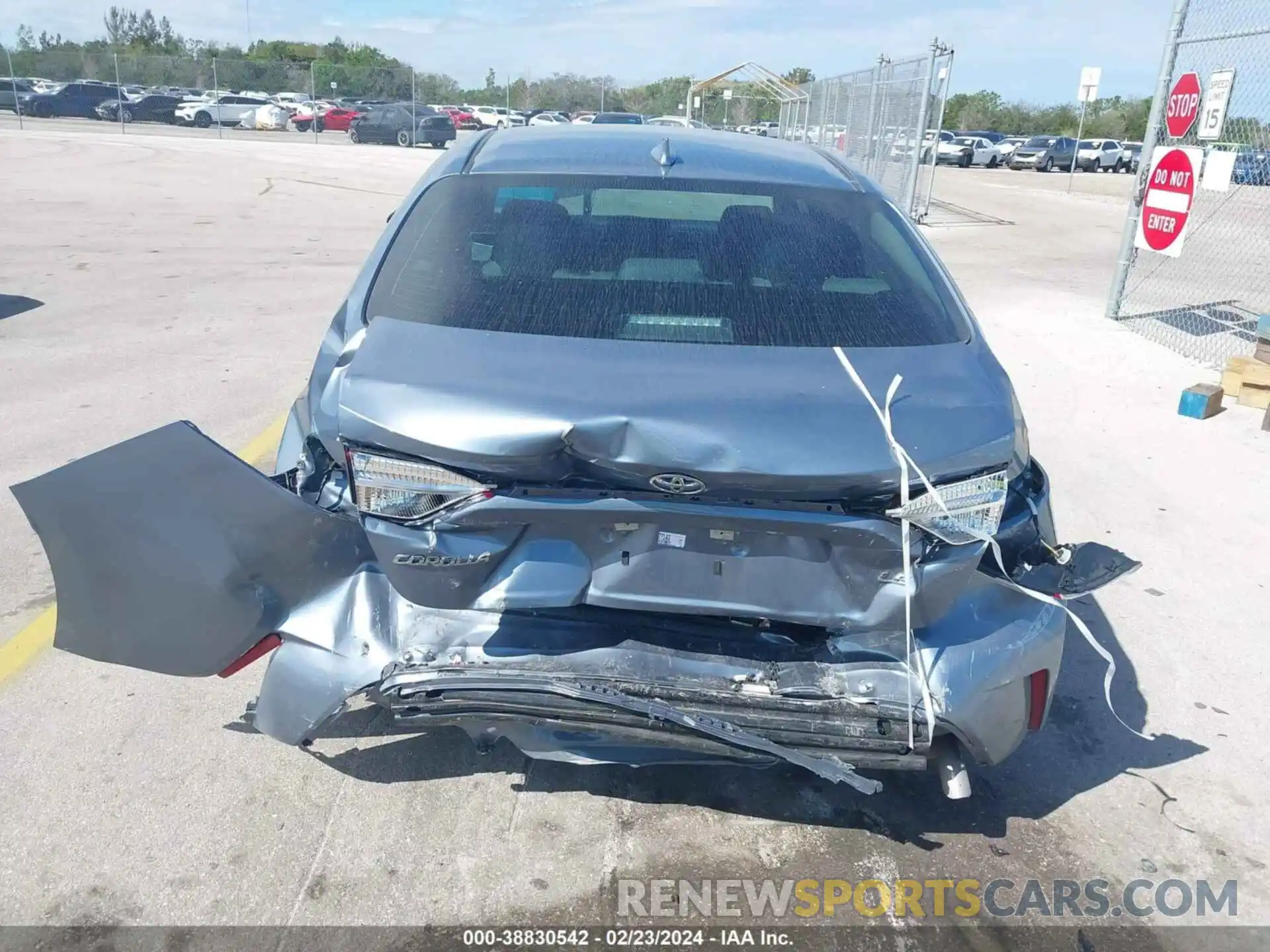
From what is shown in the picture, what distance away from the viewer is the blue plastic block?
686 cm

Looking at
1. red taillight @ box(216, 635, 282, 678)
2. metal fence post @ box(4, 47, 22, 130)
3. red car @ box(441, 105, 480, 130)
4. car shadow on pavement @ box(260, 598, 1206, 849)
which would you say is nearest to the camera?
red taillight @ box(216, 635, 282, 678)

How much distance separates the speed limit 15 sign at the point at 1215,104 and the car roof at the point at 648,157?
6.15m

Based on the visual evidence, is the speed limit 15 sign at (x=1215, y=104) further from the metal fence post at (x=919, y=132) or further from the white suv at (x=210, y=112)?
the white suv at (x=210, y=112)

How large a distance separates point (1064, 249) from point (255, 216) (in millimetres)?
12263

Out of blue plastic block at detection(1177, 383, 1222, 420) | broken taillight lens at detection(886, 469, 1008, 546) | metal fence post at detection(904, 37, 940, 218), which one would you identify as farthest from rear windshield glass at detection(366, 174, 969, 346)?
metal fence post at detection(904, 37, 940, 218)

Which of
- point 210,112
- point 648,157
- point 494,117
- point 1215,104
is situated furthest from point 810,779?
point 494,117

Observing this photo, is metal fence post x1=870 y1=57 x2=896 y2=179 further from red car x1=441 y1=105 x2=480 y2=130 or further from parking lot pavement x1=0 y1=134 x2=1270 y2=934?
red car x1=441 y1=105 x2=480 y2=130

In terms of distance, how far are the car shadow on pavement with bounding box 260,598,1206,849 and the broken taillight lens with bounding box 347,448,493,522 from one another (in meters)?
0.96

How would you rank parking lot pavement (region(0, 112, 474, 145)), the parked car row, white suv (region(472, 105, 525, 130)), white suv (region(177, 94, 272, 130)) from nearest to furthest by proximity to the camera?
1. parking lot pavement (region(0, 112, 474, 145))
2. white suv (region(177, 94, 272, 130))
3. the parked car row
4. white suv (region(472, 105, 525, 130))

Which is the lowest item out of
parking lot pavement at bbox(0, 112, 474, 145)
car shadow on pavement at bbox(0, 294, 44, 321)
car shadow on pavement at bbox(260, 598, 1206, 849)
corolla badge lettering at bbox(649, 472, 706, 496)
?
car shadow on pavement at bbox(260, 598, 1206, 849)

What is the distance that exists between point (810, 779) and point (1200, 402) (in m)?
5.16

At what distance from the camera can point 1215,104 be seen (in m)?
8.47

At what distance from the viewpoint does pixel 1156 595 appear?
4395 mm

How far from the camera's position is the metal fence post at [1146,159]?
890 cm
